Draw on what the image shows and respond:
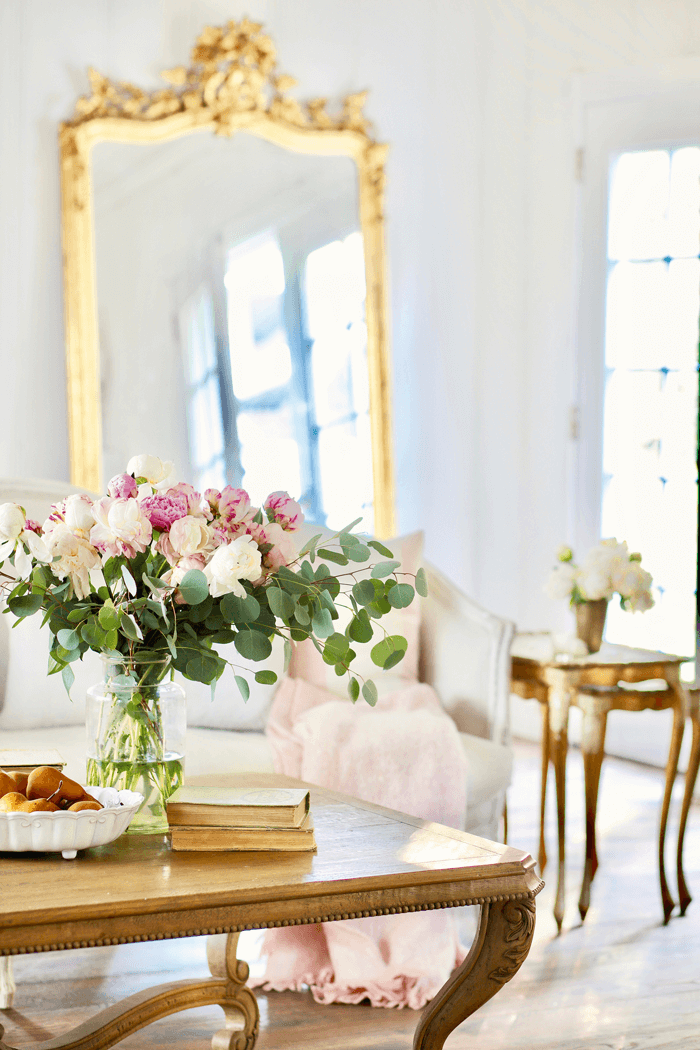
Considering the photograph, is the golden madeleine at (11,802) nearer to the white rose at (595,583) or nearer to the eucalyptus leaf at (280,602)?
the eucalyptus leaf at (280,602)

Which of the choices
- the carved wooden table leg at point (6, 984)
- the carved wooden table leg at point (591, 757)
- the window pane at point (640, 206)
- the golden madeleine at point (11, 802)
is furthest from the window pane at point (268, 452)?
the golden madeleine at point (11, 802)

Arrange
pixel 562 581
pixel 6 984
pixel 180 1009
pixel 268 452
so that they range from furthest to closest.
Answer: pixel 268 452 → pixel 562 581 → pixel 6 984 → pixel 180 1009

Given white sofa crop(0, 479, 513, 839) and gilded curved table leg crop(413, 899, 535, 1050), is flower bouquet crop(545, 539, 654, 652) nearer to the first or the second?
white sofa crop(0, 479, 513, 839)

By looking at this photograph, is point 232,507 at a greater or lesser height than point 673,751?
greater

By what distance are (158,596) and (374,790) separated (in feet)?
3.92

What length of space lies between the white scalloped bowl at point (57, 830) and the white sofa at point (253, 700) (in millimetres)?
1025

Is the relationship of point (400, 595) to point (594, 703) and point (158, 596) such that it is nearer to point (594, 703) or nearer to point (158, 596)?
point (158, 596)

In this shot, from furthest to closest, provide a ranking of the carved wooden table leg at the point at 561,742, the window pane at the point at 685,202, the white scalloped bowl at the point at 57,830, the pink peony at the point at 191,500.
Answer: the window pane at the point at 685,202
the carved wooden table leg at the point at 561,742
the pink peony at the point at 191,500
the white scalloped bowl at the point at 57,830

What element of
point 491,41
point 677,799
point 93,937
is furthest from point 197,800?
point 491,41

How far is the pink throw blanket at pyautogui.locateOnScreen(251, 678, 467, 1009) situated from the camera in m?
2.31

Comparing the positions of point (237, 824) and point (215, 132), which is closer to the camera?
point (237, 824)

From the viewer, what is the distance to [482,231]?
469cm

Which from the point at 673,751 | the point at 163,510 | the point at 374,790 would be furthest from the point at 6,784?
the point at 673,751

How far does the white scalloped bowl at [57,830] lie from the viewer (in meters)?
1.36
